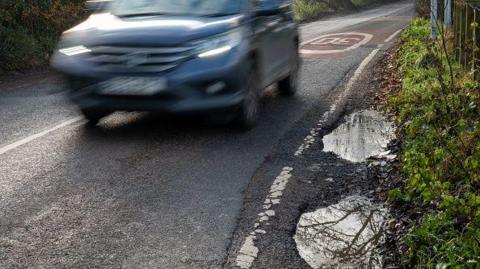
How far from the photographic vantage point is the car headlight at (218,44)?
7.37 meters

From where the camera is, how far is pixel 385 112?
9.05 metres

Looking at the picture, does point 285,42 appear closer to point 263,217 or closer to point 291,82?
point 291,82

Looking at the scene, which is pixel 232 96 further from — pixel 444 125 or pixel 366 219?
pixel 366 219

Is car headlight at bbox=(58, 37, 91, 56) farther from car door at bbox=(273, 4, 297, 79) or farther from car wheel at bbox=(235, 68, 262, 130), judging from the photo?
car door at bbox=(273, 4, 297, 79)

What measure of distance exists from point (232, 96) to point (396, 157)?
1.85m

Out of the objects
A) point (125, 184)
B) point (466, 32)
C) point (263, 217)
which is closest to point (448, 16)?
point (466, 32)

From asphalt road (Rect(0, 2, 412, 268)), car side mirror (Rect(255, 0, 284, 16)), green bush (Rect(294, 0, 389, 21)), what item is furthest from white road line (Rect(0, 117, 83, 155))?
green bush (Rect(294, 0, 389, 21))

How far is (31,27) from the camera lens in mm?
15141

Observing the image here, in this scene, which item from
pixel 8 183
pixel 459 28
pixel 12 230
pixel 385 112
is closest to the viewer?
pixel 12 230

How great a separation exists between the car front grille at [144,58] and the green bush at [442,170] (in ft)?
8.13

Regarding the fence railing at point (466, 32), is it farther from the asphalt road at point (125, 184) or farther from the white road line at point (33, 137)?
the white road line at point (33, 137)

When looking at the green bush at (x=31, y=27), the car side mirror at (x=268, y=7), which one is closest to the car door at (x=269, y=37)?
the car side mirror at (x=268, y=7)

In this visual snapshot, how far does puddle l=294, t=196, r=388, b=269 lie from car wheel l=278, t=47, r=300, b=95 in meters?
4.75

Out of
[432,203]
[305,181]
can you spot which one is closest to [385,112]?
[305,181]
